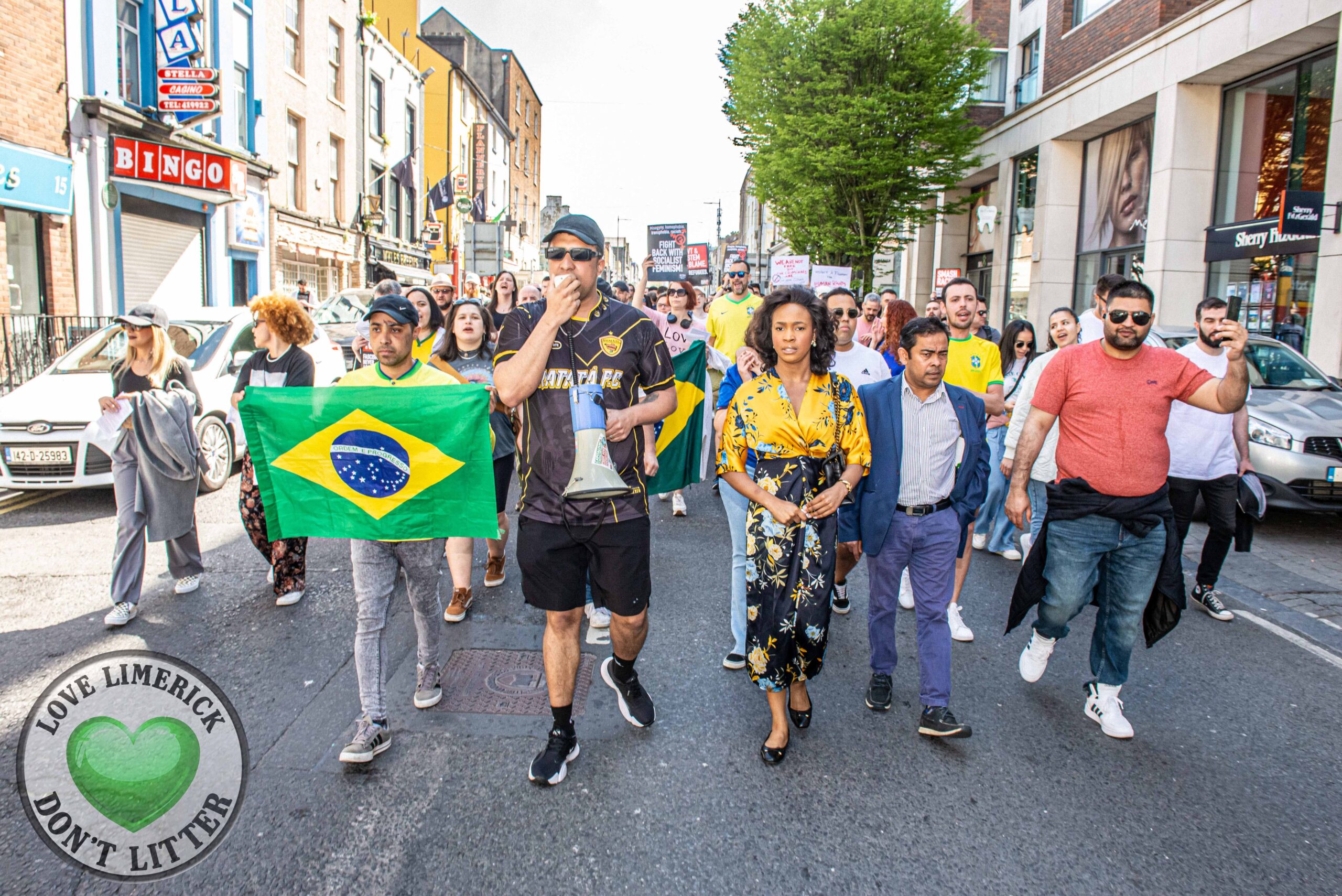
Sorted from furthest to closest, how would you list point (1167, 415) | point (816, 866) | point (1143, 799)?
point (1167, 415) → point (1143, 799) → point (816, 866)

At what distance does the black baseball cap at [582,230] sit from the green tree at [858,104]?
2070 cm

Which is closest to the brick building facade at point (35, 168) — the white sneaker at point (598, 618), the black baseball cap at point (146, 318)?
the black baseball cap at point (146, 318)

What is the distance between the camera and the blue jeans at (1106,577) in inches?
152

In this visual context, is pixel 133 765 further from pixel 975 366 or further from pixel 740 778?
pixel 975 366

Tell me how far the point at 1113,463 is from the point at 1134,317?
2.11ft

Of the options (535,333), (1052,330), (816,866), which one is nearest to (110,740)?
(535,333)

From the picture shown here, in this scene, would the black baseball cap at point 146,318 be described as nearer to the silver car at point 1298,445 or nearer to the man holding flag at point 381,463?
the man holding flag at point 381,463

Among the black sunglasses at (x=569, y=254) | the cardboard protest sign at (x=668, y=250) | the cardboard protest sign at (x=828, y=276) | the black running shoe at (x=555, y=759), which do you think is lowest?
the black running shoe at (x=555, y=759)

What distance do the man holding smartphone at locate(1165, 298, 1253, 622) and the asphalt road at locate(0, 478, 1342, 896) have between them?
2.48ft

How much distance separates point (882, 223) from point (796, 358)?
76.3 feet

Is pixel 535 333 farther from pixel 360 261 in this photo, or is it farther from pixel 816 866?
pixel 360 261

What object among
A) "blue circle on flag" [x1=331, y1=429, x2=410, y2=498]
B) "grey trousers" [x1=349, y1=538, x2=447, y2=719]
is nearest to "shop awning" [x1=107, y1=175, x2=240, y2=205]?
"blue circle on flag" [x1=331, y1=429, x2=410, y2=498]

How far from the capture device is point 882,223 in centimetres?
2512

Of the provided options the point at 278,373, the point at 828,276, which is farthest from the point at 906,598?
the point at 828,276
